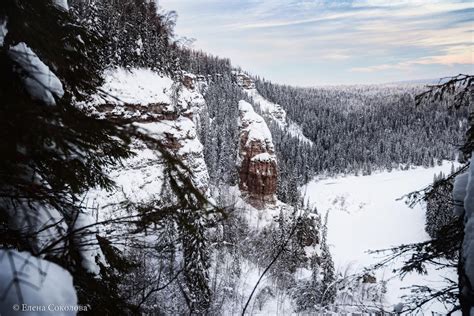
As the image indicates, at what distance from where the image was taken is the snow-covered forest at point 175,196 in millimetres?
1883

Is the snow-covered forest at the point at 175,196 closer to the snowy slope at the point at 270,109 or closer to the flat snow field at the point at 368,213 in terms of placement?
the flat snow field at the point at 368,213

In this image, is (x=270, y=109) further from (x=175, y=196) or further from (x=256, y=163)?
(x=175, y=196)

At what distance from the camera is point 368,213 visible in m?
60.8

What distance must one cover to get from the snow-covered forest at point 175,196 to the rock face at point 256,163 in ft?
0.53

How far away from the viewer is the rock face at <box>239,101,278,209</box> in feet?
117

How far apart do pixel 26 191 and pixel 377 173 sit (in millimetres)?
90030

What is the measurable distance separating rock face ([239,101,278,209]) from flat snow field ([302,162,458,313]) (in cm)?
1283

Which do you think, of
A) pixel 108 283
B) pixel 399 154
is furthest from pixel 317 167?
pixel 108 283

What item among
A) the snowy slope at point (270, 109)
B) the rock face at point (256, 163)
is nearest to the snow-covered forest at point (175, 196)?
the rock face at point (256, 163)

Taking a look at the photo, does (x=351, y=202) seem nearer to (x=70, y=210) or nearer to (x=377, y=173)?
(x=377, y=173)

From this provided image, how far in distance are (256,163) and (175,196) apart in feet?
109

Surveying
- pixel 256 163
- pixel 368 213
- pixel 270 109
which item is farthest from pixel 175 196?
pixel 270 109

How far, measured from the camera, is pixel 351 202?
64.5 metres

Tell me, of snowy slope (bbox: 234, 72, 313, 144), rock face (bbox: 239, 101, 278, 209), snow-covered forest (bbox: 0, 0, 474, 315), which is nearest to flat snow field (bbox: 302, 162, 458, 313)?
snow-covered forest (bbox: 0, 0, 474, 315)
